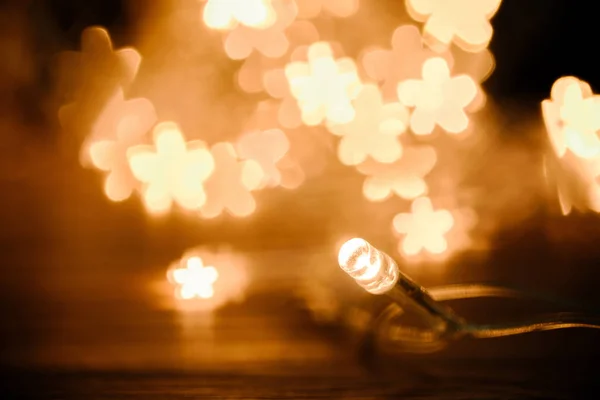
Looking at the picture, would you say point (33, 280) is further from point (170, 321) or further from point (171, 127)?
point (171, 127)

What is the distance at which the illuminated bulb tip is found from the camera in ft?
2.06

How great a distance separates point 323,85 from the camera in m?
1.29

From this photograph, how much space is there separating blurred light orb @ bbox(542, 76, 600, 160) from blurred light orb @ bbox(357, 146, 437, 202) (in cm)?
23

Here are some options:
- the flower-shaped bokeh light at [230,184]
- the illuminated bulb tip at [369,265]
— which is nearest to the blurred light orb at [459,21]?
the flower-shaped bokeh light at [230,184]

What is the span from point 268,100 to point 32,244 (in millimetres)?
559

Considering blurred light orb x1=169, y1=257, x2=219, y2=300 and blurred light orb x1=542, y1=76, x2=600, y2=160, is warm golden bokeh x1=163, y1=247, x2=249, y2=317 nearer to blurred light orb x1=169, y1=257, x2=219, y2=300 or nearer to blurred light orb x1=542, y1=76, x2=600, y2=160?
blurred light orb x1=169, y1=257, x2=219, y2=300

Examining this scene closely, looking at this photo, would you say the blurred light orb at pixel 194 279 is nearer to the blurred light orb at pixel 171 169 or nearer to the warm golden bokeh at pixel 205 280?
the warm golden bokeh at pixel 205 280

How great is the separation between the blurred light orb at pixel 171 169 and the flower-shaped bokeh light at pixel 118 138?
21 mm

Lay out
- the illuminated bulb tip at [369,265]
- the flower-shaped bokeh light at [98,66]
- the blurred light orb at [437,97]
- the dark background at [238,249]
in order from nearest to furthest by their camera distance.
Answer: the illuminated bulb tip at [369,265], the dark background at [238,249], the blurred light orb at [437,97], the flower-shaped bokeh light at [98,66]

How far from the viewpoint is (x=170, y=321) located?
1081 mm

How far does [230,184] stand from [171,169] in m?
0.13

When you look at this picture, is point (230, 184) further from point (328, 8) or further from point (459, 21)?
point (459, 21)

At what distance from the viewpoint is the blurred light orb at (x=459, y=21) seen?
1.26m

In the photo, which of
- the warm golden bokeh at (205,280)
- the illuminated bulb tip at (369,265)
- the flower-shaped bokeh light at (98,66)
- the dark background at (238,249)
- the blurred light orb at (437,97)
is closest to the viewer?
the illuminated bulb tip at (369,265)
